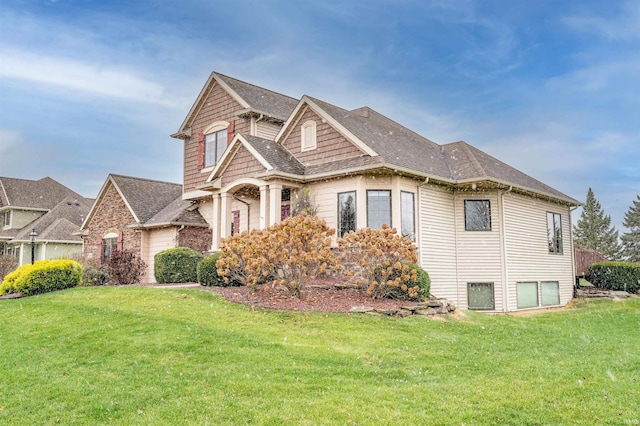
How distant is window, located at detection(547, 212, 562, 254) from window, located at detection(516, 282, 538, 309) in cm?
225

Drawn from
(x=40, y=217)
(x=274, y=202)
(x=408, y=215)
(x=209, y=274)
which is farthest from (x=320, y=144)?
(x=40, y=217)

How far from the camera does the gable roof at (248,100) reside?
20.4 m

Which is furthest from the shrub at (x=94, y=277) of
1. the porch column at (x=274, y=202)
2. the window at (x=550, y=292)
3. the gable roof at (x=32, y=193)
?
the gable roof at (x=32, y=193)

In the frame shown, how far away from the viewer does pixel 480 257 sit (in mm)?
17703

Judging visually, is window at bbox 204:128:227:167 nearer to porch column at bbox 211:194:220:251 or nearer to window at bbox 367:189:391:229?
porch column at bbox 211:194:220:251

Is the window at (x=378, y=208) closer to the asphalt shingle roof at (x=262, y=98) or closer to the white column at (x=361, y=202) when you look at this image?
the white column at (x=361, y=202)

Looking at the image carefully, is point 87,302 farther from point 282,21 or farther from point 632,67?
point 632,67

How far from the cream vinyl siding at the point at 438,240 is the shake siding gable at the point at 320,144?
2895 mm

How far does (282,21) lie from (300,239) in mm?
6989

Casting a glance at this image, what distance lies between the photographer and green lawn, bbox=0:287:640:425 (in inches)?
228

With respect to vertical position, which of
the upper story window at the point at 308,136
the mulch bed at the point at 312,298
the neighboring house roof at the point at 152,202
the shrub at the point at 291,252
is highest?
the upper story window at the point at 308,136

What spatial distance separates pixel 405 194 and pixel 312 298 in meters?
5.30

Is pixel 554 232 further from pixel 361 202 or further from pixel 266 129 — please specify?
pixel 266 129

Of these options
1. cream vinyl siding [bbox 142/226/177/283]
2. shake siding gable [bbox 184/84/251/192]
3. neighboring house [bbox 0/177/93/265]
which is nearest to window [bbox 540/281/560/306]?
shake siding gable [bbox 184/84/251/192]
